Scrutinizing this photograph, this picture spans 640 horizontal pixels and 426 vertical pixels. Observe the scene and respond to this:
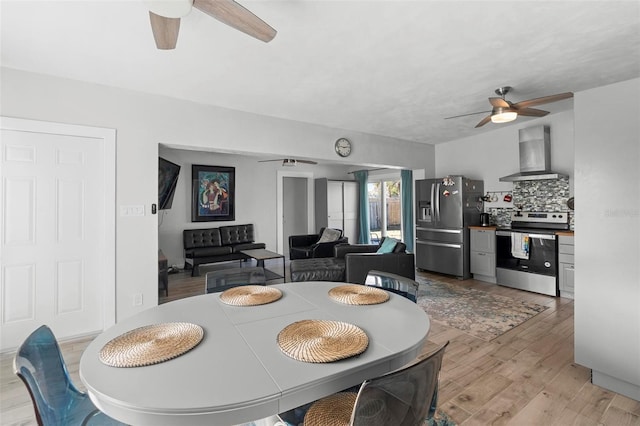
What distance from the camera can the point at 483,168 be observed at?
5.50m

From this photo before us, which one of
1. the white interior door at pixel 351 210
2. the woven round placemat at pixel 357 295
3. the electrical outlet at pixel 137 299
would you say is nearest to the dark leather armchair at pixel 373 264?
the woven round placemat at pixel 357 295

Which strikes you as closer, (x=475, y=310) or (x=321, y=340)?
(x=321, y=340)

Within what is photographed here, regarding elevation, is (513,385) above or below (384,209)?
below

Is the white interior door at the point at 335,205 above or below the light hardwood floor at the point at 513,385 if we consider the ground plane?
above

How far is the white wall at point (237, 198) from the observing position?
596 cm

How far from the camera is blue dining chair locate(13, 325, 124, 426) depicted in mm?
1047

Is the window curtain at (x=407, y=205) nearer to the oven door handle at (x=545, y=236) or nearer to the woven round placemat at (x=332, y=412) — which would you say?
the oven door handle at (x=545, y=236)

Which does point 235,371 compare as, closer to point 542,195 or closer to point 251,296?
point 251,296

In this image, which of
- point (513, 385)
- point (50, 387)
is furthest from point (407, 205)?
point (50, 387)

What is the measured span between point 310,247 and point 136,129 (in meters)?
3.92

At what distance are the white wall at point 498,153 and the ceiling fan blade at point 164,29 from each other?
471 cm

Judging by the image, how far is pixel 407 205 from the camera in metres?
6.82

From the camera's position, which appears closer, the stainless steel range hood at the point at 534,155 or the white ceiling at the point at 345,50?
the white ceiling at the point at 345,50

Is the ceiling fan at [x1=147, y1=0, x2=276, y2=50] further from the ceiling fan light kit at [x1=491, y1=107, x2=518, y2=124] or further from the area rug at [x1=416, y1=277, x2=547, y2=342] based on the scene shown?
the area rug at [x1=416, y1=277, x2=547, y2=342]
